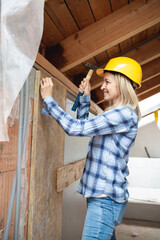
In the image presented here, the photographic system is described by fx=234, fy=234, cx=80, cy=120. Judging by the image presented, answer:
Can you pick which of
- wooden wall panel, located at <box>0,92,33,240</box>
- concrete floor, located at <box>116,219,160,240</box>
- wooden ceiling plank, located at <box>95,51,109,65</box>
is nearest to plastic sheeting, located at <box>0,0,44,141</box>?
wooden wall panel, located at <box>0,92,33,240</box>

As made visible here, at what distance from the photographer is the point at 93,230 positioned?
1.28m

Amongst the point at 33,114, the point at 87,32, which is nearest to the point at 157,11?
the point at 87,32

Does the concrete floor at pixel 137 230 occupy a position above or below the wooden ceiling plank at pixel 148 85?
below

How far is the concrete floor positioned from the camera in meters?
3.62

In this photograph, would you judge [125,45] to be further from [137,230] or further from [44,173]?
[137,230]

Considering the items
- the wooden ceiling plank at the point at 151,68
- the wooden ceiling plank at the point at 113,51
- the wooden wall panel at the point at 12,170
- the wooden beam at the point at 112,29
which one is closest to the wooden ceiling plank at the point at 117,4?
the wooden beam at the point at 112,29

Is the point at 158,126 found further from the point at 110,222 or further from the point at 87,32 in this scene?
the point at 110,222

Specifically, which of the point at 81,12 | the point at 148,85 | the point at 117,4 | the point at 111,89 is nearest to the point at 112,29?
the point at 117,4

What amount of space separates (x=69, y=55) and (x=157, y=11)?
0.81 meters

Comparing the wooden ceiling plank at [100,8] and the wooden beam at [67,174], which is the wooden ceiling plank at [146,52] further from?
the wooden beam at [67,174]

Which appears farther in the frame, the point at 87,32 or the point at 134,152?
the point at 134,152

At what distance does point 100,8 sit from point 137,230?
3550 mm

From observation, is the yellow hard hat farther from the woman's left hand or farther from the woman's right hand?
the woman's left hand

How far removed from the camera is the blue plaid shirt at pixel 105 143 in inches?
50.3
